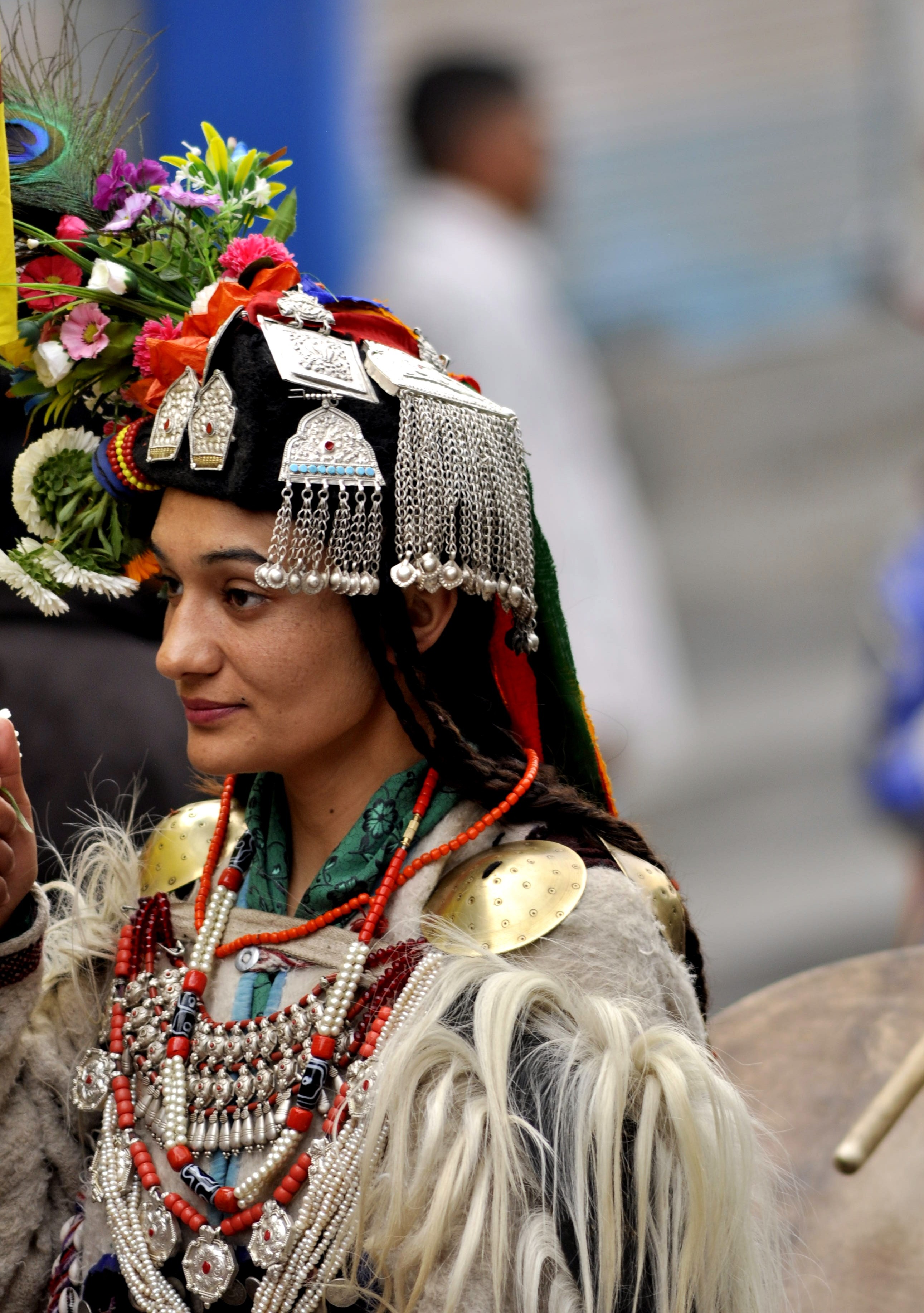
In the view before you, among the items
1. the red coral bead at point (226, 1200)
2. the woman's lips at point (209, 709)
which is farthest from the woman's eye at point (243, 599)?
the red coral bead at point (226, 1200)

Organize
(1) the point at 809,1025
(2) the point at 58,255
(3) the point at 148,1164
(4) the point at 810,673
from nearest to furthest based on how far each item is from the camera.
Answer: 1. (3) the point at 148,1164
2. (2) the point at 58,255
3. (1) the point at 809,1025
4. (4) the point at 810,673

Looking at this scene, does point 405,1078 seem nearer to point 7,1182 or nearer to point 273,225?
point 7,1182

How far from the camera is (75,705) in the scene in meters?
2.82

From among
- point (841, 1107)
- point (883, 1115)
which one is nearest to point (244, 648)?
point (883, 1115)

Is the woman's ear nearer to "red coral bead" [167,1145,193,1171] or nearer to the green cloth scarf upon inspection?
the green cloth scarf

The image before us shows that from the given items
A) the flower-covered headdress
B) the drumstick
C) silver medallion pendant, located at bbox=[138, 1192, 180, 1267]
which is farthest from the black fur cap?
the drumstick

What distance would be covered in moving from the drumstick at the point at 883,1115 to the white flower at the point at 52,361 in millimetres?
1457

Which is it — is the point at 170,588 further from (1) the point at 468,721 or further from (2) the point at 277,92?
(2) the point at 277,92

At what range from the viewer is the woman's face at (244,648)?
1.89 meters

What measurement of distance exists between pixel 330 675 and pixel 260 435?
0.95 feet

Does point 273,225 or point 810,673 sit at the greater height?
point 273,225

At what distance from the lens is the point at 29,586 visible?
6.78 ft

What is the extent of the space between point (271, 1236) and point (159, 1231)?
0.53 feet

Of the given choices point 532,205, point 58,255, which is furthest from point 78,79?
point 532,205
